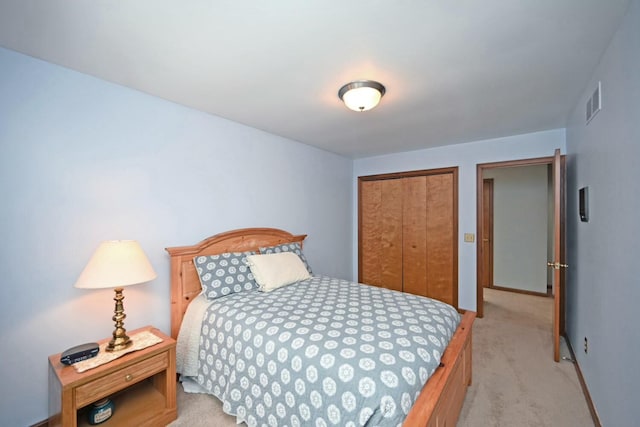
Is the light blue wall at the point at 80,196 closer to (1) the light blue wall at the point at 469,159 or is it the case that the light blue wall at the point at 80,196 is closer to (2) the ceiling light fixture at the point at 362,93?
(2) the ceiling light fixture at the point at 362,93

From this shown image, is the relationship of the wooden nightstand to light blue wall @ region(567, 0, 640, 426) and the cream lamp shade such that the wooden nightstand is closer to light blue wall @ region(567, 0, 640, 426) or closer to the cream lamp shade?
the cream lamp shade

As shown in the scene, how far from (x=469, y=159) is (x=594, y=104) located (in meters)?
1.78

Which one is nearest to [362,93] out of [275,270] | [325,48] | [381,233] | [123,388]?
[325,48]

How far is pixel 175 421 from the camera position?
1.76m

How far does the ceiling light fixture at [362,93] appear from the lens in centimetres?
190

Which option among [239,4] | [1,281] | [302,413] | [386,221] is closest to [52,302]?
[1,281]

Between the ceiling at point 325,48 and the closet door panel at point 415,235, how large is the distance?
1631mm

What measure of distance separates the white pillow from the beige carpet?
37.2 inches

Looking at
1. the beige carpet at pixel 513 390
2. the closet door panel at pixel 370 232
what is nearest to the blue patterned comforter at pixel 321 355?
the beige carpet at pixel 513 390

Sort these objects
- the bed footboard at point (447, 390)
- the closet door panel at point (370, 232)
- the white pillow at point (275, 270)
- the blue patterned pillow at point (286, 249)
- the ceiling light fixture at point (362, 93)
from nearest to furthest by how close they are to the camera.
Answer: the bed footboard at point (447, 390) → the ceiling light fixture at point (362, 93) → the white pillow at point (275, 270) → the blue patterned pillow at point (286, 249) → the closet door panel at point (370, 232)

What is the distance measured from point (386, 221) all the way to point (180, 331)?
3.19m

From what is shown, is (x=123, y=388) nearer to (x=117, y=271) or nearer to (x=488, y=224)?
(x=117, y=271)

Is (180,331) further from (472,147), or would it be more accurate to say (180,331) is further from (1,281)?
(472,147)

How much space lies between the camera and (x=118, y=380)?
155 cm
